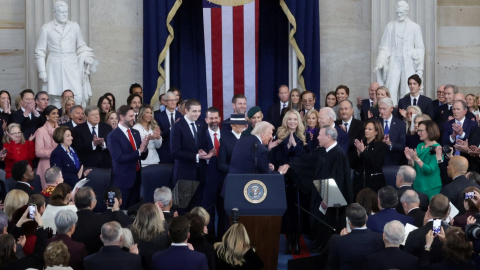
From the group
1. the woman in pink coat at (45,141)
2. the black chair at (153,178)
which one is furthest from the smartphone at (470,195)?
the woman in pink coat at (45,141)

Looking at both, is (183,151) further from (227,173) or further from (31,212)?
(31,212)

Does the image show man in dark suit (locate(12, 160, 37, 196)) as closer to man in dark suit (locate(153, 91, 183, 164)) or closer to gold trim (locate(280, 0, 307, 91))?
man in dark suit (locate(153, 91, 183, 164))

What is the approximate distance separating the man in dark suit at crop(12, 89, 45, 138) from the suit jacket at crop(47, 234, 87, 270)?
5.66 meters

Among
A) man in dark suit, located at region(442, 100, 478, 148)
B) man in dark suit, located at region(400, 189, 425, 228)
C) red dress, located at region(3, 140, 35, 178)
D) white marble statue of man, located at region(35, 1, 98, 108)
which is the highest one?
white marble statue of man, located at region(35, 1, 98, 108)

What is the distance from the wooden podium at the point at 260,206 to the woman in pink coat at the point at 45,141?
3.19 meters

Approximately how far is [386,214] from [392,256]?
1.30 meters

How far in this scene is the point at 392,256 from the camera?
8.20 metres

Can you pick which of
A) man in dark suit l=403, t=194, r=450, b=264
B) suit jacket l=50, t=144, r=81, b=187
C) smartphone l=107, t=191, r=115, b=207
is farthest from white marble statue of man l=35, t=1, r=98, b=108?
man in dark suit l=403, t=194, r=450, b=264

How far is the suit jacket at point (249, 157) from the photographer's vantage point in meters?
11.1

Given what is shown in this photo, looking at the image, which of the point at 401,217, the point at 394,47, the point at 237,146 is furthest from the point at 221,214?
the point at 394,47

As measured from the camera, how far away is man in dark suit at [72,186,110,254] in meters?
9.12

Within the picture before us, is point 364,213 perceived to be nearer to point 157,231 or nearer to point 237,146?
point 157,231

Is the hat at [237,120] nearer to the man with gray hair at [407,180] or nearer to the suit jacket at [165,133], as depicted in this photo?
the suit jacket at [165,133]

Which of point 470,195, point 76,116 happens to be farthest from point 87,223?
point 76,116
